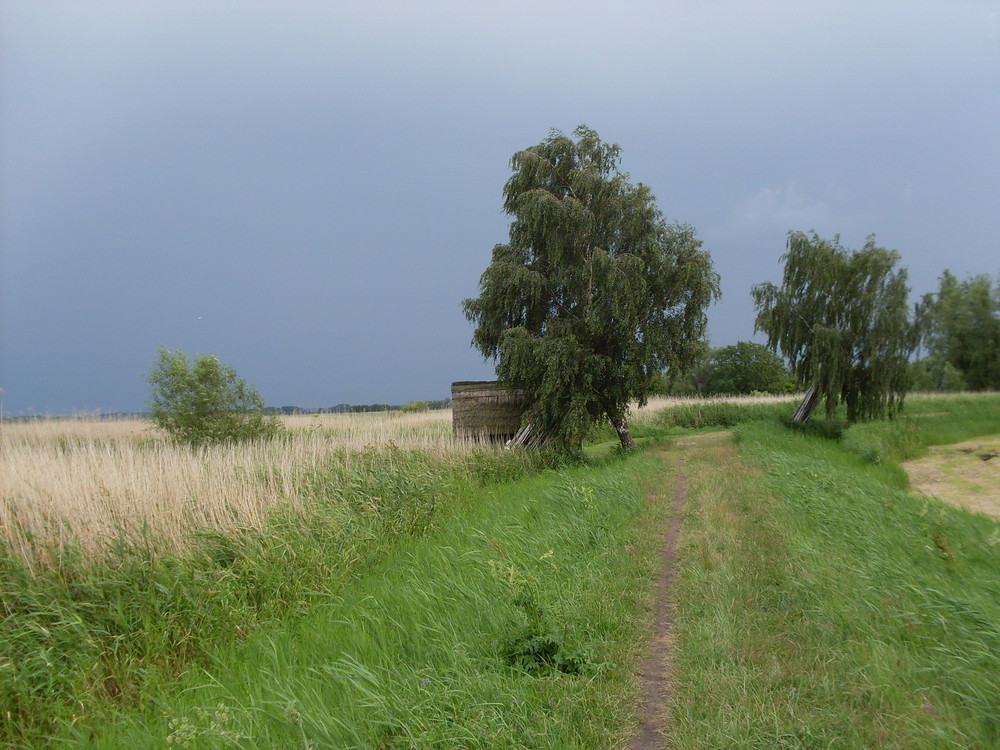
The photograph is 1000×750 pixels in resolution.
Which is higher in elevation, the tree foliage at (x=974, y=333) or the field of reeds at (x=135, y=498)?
the tree foliage at (x=974, y=333)

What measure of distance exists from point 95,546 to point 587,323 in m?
12.0

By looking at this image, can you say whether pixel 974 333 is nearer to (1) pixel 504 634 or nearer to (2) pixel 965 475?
(2) pixel 965 475

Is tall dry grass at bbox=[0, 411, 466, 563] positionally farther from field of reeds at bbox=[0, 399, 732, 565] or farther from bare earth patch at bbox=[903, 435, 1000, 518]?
bare earth patch at bbox=[903, 435, 1000, 518]

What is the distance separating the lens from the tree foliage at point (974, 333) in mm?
8234

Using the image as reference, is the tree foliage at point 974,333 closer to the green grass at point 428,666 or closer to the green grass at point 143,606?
the green grass at point 428,666

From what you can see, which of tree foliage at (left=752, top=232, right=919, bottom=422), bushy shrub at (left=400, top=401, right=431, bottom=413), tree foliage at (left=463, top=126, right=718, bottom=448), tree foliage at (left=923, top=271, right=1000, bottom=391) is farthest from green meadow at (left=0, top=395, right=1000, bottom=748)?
bushy shrub at (left=400, top=401, right=431, bottom=413)

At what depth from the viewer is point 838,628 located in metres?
4.21

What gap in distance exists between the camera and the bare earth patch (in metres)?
10.5

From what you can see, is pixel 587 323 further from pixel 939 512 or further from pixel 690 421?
pixel 690 421

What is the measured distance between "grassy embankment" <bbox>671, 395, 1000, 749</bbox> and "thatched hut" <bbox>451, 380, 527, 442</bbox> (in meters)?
9.14

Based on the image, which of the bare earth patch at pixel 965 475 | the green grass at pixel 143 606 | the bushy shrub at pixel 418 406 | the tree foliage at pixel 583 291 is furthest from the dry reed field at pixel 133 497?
the bushy shrub at pixel 418 406

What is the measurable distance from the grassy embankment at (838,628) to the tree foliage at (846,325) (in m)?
15.1

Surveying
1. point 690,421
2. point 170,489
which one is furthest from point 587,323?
point 690,421

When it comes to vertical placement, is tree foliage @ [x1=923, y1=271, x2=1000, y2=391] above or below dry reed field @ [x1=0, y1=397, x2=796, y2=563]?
above
